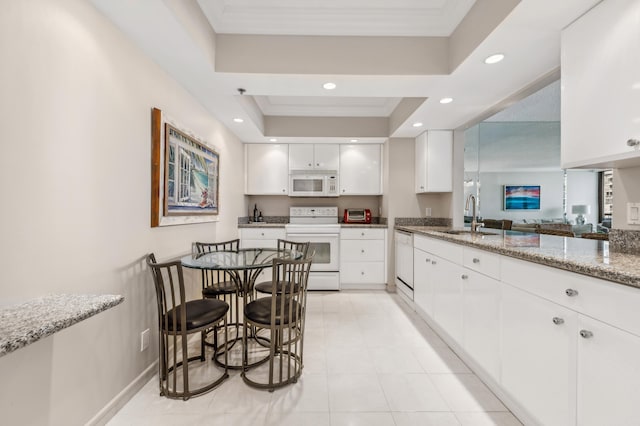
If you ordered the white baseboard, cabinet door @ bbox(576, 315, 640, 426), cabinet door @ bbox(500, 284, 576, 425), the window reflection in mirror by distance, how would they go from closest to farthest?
cabinet door @ bbox(576, 315, 640, 426), cabinet door @ bbox(500, 284, 576, 425), the white baseboard, the window reflection in mirror

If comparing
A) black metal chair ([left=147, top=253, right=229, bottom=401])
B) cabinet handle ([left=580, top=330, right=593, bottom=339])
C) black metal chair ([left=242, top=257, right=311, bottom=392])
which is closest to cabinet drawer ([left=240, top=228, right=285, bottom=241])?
black metal chair ([left=242, top=257, right=311, bottom=392])

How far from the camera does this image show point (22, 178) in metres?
1.14

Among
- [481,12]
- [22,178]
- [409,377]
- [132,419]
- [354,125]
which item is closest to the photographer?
[22,178]

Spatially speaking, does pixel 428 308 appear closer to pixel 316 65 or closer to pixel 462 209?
pixel 462 209

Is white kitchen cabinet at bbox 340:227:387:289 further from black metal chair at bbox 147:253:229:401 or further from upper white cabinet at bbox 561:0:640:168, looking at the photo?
upper white cabinet at bbox 561:0:640:168

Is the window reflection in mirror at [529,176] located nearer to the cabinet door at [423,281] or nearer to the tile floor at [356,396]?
the cabinet door at [423,281]

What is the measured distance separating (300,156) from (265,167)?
22.8 inches

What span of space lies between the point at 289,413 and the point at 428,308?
176 cm

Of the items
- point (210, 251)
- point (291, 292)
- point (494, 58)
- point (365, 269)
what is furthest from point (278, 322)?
point (365, 269)

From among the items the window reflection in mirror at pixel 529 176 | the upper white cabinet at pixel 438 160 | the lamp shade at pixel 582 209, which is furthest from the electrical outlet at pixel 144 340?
the lamp shade at pixel 582 209

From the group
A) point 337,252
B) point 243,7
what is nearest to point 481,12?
point 243,7

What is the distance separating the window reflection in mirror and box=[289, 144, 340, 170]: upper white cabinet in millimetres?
2806

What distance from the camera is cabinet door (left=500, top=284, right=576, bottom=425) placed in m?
1.22

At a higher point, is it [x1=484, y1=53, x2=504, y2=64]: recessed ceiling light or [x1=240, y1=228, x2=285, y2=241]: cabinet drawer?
[x1=484, y1=53, x2=504, y2=64]: recessed ceiling light
